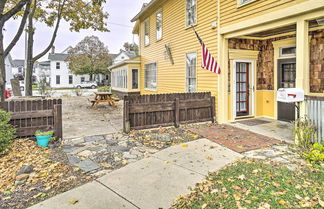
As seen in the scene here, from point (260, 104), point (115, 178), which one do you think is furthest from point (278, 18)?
point (115, 178)

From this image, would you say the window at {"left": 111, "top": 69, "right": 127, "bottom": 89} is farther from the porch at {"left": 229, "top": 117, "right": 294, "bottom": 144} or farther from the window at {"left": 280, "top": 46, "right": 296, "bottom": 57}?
the window at {"left": 280, "top": 46, "right": 296, "bottom": 57}

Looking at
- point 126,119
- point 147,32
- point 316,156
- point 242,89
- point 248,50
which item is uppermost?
point 147,32

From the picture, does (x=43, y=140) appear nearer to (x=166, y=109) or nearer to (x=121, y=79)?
(x=166, y=109)

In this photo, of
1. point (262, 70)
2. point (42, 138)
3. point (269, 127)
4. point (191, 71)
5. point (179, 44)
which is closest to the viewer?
point (42, 138)

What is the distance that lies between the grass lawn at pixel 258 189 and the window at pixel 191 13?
22.0ft

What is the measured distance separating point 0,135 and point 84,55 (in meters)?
37.6

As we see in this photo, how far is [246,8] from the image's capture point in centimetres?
626

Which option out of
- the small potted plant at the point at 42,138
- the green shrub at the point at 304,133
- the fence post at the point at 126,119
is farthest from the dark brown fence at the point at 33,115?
the green shrub at the point at 304,133

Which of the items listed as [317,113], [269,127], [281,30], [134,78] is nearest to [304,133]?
[317,113]

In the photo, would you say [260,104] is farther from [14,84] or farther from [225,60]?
[14,84]

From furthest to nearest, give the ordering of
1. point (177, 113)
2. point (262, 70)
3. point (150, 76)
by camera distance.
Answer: point (150, 76) < point (262, 70) < point (177, 113)

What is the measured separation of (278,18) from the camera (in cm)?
536

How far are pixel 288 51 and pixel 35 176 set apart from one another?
25.7 ft

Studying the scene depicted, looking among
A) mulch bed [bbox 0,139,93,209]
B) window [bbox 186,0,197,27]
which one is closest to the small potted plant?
mulch bed [bbox 0,139,93,209]
